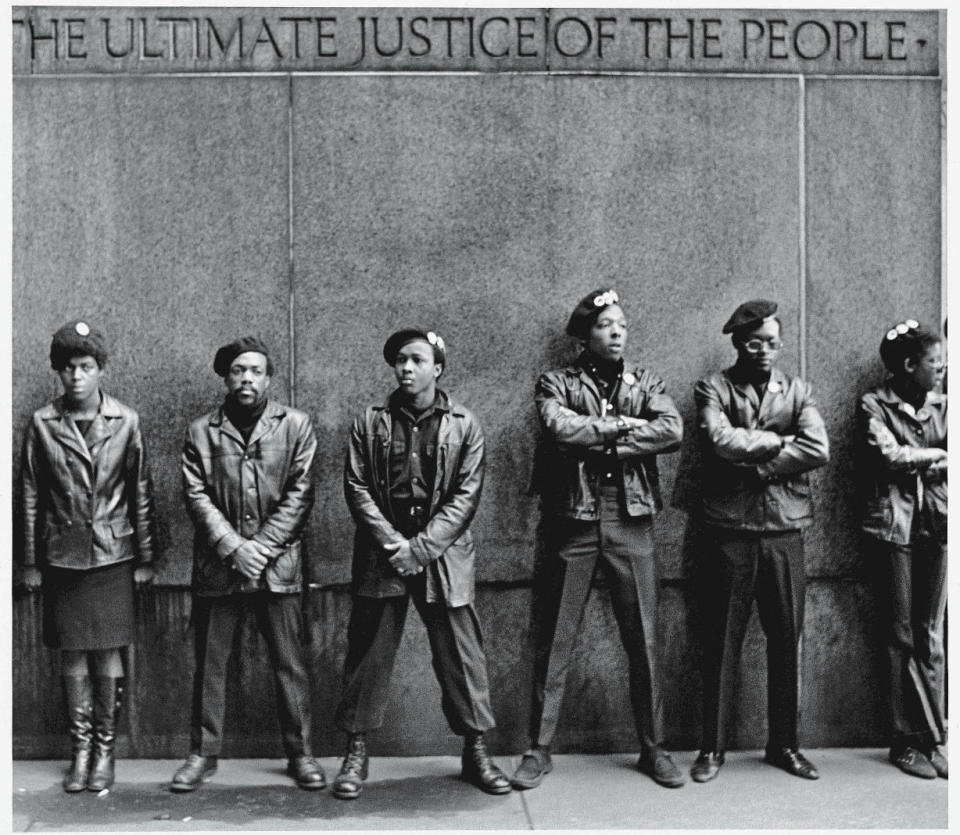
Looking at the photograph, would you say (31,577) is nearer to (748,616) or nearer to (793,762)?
(748,616)

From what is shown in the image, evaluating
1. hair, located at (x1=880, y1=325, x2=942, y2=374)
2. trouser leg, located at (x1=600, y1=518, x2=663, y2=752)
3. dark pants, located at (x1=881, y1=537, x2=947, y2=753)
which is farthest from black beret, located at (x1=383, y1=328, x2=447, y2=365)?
dark pants, located at (x1=881, y1=537, x2=947, y2=753)

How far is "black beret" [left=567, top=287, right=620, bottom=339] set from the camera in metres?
7.13

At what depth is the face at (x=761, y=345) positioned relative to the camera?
7.16 meters

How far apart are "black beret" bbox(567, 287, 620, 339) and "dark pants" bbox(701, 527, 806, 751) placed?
1.30 m

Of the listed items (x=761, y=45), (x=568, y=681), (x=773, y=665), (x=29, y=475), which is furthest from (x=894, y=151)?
(x=29, y=475)

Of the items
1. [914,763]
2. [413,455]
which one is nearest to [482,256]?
[413,455]

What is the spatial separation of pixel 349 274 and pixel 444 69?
1278mm

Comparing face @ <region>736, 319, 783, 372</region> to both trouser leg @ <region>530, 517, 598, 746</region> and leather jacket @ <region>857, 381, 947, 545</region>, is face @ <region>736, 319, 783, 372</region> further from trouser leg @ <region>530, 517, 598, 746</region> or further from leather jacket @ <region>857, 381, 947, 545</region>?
trouser leg @ <region>530, 517, 598, 746</region>

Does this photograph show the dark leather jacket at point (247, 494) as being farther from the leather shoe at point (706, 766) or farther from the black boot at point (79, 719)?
the leather shoe at point (706, 766)

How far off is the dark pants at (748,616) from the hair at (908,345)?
111cm

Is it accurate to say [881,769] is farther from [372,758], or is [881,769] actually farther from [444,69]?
[444,69]

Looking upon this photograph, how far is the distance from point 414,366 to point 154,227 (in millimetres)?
1837

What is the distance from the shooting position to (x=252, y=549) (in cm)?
679

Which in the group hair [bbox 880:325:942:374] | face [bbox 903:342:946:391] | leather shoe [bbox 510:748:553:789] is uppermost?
hair [bbox 880:325:942:374]
